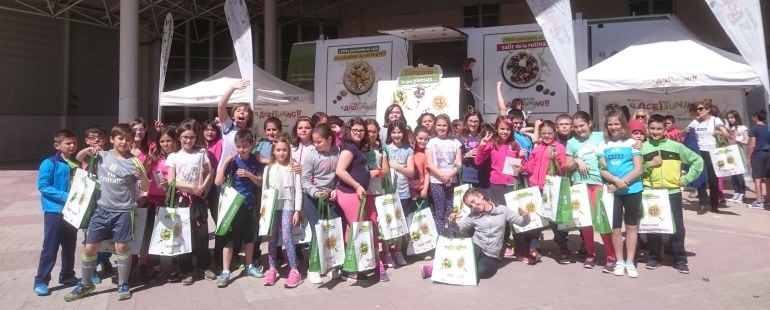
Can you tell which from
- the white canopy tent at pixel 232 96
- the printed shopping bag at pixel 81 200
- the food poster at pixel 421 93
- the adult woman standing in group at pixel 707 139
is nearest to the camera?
the printed shopping bag at pixel 81 200

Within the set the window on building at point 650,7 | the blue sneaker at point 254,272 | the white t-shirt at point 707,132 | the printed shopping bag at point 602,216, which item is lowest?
the blue sneaker at point 254,272

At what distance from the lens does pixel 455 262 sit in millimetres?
4961

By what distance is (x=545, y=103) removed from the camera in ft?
33.3

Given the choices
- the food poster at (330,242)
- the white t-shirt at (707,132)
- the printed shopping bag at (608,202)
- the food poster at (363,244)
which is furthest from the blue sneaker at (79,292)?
the white t-shirt at (707,132)

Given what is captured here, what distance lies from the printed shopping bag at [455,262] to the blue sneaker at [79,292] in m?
3.20

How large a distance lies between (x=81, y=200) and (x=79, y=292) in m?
0.85

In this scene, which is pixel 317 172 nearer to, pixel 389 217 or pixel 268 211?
pixel 268 211

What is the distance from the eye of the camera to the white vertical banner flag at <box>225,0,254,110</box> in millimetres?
7838

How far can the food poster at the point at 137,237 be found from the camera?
4.86 metres

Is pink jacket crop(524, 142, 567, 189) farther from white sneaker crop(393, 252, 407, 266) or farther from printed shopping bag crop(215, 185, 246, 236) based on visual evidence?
→ printed shopping bag crop(215, 185, 246, 236)

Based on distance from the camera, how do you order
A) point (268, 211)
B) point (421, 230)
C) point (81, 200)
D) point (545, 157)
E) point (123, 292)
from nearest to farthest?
point (81, 200)
point (123, 292)
point (268, 211)
point (545, 157)
point (421, 230)

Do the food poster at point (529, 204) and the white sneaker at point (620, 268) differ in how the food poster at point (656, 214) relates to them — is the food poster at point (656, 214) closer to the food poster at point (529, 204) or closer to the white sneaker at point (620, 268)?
the white sneaker at point (620, 268)

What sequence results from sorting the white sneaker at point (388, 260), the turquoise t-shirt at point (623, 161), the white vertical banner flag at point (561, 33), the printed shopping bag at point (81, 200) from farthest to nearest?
the white vertical banner flag at point (561, 33)
the white sneaker at point (388, 260)
the turquoise t-shirt at point (623, 161)
the printed shopping bag at point (81, 200)

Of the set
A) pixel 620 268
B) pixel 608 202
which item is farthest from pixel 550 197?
pixel 620 268
